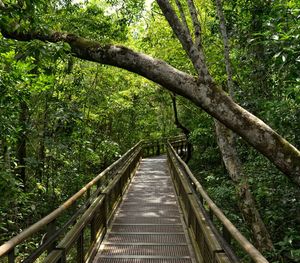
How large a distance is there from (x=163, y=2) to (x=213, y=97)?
1694 millimetres

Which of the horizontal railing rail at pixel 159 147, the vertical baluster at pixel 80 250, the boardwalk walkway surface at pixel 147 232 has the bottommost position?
the boardwalk walkway surface at pixel 147 232

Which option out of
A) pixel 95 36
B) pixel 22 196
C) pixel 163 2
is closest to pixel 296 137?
pixel 163 2

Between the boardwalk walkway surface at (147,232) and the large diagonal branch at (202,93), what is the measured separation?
83.8 inches

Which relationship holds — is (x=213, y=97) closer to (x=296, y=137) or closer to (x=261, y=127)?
(x=261, y=127)

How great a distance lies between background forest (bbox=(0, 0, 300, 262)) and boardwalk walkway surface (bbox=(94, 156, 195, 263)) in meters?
1.41

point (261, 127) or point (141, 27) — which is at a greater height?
point (141, 27)

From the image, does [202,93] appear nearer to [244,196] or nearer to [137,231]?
[244,196]

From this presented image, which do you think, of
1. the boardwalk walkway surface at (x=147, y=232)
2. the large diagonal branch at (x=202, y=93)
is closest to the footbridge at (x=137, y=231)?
the boardwalk walkway surface at (x=147, y=232)

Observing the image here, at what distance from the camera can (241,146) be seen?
12.7 m

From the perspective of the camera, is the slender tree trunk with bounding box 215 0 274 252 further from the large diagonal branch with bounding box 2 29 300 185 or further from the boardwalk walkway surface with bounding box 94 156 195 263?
the large diagonal branch with bounding box 2 29 300 185

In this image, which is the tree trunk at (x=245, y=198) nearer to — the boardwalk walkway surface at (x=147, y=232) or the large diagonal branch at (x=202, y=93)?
the boardwalk walkway surface at (x=147, y=232)

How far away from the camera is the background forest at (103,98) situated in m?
5.34

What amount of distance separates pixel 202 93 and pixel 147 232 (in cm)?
329

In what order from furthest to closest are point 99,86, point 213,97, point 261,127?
point 99,86, point 213,97, point 261,127
